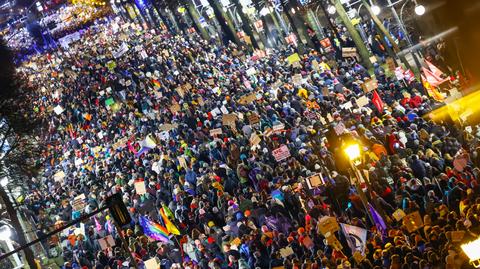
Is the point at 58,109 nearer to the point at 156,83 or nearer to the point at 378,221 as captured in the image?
the point at 156,83

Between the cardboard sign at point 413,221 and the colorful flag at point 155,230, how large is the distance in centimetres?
857

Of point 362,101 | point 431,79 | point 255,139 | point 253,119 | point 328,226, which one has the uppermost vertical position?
point 253,119

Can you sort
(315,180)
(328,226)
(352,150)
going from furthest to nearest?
(315,180)
(352,150)
(328,226)

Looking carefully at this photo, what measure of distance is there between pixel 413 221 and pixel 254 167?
7.45 m

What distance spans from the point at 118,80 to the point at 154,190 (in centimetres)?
1368

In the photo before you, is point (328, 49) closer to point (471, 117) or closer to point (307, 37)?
point (307, 37)

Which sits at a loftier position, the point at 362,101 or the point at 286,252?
the point at 362,101

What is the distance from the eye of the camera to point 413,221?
1214 cm

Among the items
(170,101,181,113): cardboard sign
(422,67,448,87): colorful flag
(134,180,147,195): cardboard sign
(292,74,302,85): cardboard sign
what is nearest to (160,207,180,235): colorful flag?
(134,180,147,195): cardboard sign

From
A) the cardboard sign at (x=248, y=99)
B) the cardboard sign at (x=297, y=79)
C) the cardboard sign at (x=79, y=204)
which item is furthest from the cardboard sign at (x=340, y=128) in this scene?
the cardboard sign at (x=79, y=204)

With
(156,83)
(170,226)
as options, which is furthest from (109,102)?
(170,226)

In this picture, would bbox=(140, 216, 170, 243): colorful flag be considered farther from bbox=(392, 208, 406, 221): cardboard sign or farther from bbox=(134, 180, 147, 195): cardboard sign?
bbox=(392, 208, 406, 221): cardboard sign

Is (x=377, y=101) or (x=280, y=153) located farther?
(x=377, y=101)

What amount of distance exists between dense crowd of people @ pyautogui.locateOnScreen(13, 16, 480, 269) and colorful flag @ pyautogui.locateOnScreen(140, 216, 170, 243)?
21cm
